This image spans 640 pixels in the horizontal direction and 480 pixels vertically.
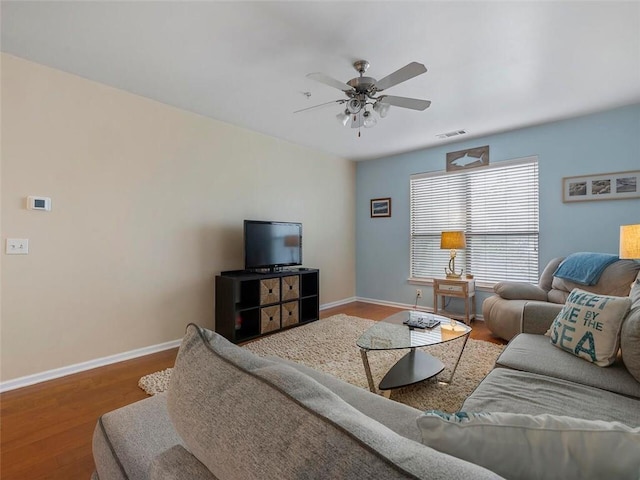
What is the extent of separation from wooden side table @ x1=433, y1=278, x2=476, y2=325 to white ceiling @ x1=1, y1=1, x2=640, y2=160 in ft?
6.87

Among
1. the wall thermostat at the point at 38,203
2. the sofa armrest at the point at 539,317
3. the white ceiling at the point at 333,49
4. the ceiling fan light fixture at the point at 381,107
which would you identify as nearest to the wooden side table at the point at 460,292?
the sofa armrest at the point at 539,317

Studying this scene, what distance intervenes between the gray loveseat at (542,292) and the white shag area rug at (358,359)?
0.26 metres

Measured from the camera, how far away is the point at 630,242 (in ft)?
7.75

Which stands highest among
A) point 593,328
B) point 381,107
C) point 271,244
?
point 381,107

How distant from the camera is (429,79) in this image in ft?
9.03

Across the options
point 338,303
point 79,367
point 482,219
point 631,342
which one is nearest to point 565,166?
point 482,219

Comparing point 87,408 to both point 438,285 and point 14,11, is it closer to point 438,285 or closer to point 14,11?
point 14,11

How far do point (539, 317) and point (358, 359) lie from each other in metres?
1.48

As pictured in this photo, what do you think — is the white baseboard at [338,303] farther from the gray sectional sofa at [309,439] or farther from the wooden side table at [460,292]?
the gray sectional sofa at [309,439]

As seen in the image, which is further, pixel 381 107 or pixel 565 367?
pixel 381 107

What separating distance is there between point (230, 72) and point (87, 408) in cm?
272

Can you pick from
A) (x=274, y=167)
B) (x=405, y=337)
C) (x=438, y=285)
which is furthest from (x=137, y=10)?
(x=438, y=285)

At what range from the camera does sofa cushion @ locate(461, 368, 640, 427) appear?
48.9 inches

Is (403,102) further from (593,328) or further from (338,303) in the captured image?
(338,303)
